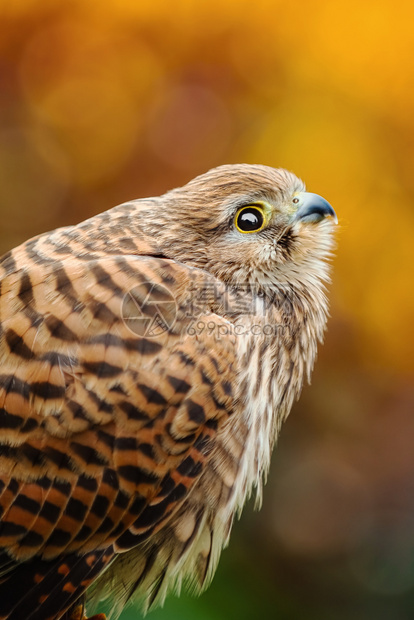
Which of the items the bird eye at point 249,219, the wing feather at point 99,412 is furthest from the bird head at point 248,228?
the wing feather at point 99,412

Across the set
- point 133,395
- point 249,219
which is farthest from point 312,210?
point 133,395

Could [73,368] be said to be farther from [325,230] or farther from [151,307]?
[325,230]

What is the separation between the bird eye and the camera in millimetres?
2408

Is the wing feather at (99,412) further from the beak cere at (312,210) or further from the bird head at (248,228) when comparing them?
the beak cere at (312,210)

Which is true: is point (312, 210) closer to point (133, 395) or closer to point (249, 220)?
point (249, 220)

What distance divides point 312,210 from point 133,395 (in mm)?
969

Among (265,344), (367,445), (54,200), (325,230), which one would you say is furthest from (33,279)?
(367,445)

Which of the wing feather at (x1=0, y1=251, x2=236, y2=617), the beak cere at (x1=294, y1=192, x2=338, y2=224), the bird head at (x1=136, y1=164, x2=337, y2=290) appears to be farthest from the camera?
the beak cere at (x1=294, y1=192, x2=338, y2=224)

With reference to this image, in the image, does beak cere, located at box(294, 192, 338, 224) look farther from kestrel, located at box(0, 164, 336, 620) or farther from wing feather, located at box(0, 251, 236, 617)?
wing feather, located at box(0, 251, 236, 617)

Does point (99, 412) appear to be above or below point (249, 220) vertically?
below

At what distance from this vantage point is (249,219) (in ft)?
7.93

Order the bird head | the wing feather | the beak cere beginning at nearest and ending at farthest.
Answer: the wing feather < the bird head < the beak cere

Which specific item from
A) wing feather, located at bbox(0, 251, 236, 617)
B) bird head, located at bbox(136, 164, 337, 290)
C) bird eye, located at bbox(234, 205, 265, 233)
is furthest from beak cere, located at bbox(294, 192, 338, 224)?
wing feather, located at bbox(0, 251, 236, 617)

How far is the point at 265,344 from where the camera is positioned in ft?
7.57
